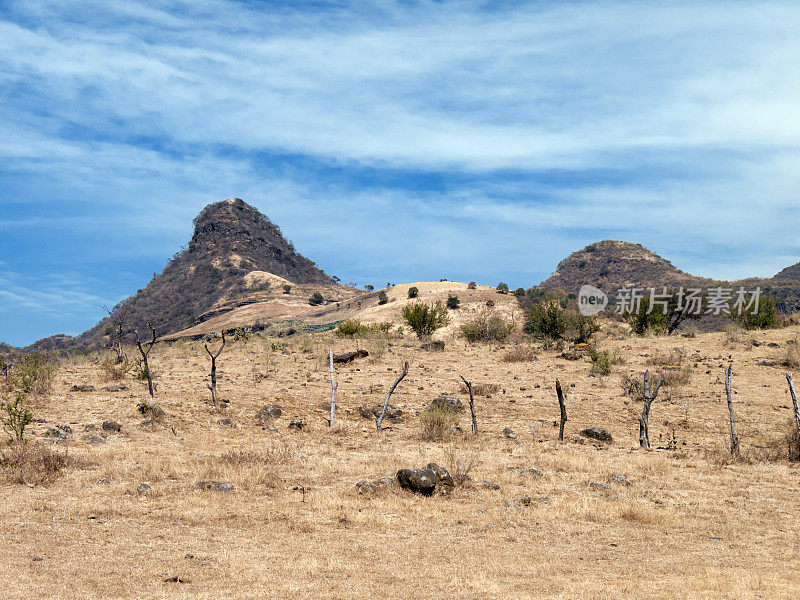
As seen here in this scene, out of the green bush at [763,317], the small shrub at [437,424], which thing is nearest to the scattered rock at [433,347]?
the small shrub at [437,424]

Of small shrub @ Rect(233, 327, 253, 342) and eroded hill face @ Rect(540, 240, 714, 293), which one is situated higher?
eroded hill face @ Rect(540, 240, 714, 293)

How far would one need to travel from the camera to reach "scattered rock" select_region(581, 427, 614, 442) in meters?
20.2

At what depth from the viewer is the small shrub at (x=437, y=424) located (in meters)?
20.0

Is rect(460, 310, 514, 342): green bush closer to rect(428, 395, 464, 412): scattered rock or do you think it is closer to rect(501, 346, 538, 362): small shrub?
rect(501, 346, 538, 362): small shrub

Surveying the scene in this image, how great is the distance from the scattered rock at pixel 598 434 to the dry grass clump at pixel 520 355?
43.8ft

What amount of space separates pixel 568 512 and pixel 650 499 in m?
2.34

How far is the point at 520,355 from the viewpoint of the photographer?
3422cm

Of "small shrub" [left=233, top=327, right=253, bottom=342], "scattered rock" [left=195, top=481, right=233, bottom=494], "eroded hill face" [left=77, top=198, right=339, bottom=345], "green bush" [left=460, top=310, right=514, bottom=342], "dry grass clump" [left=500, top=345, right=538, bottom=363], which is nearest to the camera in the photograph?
"scattered rock" [left=195, top=481, right=233, bottom=494]

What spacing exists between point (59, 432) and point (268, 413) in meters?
6.38

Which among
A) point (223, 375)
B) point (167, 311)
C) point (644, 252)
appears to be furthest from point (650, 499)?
point (644, 252)

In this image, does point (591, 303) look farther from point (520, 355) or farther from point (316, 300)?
point (316, 300)

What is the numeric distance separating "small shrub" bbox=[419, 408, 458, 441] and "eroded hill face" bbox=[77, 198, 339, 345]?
307ft

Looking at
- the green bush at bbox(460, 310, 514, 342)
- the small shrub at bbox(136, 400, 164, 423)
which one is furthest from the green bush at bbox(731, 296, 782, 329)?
the small shrub at bbox(136, 400, 164, 423)

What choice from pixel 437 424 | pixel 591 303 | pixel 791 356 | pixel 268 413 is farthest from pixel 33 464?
pixel 591 303
